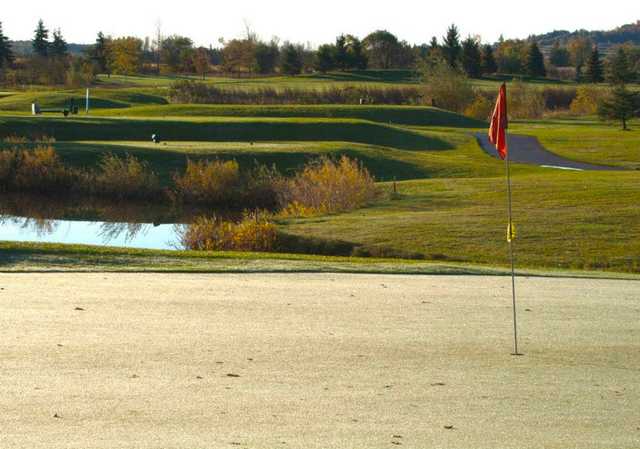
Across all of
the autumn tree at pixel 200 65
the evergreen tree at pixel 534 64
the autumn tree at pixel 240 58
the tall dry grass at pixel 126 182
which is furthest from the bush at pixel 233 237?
the evergreen tree at pixel 534 64

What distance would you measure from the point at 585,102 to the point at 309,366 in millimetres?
87955

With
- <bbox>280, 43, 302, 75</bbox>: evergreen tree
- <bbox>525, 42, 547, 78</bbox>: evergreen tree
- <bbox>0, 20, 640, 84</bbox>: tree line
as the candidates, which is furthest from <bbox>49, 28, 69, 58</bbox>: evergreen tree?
<bbox>525, 42, 547, 78</bbox>: evergreen tree

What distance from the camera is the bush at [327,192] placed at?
3544 cm

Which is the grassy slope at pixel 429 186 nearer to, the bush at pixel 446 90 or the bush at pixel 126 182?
the bush at pixel 126 182

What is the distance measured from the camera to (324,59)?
12712 centimetres

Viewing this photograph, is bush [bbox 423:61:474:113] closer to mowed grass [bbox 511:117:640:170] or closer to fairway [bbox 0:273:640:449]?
mowed grass [bbox 511:117:640:170]

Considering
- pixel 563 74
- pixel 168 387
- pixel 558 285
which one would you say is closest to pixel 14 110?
pixel 558 285

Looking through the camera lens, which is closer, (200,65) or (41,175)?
(41,175)

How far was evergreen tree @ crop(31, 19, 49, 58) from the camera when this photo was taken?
131 meters

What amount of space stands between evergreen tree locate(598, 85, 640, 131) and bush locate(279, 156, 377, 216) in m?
42.0

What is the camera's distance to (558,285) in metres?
19.0

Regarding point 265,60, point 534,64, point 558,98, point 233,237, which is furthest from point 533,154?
point 265,60

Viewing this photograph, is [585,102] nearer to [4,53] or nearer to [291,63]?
[291,63]

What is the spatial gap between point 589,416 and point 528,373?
5.47 feet
